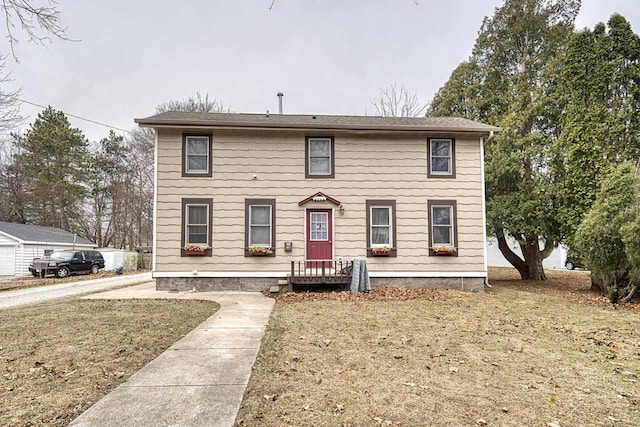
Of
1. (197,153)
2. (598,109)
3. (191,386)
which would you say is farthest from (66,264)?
(598,109)

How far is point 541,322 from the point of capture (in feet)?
20.4

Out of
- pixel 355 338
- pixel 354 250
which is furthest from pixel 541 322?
pixel 354 250

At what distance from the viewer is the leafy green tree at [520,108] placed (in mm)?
12273

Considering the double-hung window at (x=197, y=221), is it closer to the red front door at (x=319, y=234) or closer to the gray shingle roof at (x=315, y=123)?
the gray shingle roof at (x=315, y=123)

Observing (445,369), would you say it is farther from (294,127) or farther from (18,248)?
(18,248)

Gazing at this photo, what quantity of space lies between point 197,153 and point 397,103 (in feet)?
47.2

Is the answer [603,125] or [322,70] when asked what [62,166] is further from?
[603,125]

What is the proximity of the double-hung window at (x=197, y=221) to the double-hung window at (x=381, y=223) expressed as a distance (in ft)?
14.9

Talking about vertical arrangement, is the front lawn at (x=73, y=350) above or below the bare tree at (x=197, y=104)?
below

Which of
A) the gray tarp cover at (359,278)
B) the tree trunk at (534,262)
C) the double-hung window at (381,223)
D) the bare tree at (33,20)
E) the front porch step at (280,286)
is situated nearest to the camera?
the bare tree at (33,20)

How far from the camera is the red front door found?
10.3 metres

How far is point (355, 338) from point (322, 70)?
15868 millimetres

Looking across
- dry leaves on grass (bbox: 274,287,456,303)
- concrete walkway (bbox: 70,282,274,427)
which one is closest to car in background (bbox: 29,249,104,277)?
dry leaves on grass (bbox: 274,287,456,303)

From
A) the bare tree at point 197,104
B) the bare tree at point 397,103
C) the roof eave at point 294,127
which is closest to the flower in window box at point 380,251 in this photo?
the roof eave at point 294,127
